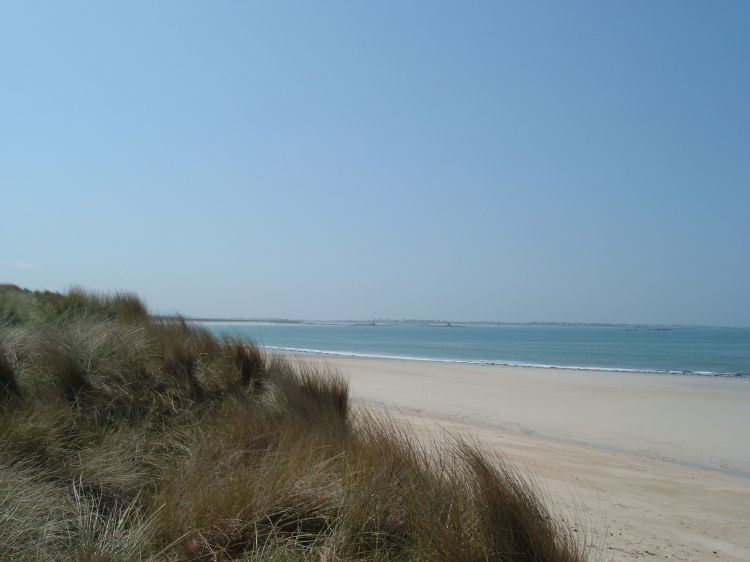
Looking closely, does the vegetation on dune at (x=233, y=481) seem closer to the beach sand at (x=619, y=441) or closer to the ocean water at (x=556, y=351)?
the beach sand at (x=619, y=441)

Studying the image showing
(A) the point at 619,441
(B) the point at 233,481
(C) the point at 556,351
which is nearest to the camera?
(B) the point at 233,481

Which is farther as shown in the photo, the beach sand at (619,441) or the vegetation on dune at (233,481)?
the beach sand at (619,441)

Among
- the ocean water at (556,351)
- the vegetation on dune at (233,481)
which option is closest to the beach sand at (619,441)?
the vegetation on dune at (233,481)

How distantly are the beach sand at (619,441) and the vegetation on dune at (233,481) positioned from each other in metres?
1.54

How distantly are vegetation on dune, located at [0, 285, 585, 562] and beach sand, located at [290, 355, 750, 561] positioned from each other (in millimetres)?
1538

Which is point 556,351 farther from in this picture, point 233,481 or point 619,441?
point 233,481

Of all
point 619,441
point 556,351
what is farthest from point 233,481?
point 556,351

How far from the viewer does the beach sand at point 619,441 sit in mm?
5656

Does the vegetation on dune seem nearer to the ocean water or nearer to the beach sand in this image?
the beach sand

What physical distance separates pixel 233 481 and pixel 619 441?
30.5 feet

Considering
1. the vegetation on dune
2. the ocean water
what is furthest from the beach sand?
the ocean water

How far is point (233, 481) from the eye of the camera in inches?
149

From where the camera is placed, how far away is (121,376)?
7.26 metres

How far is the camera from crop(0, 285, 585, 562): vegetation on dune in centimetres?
312
